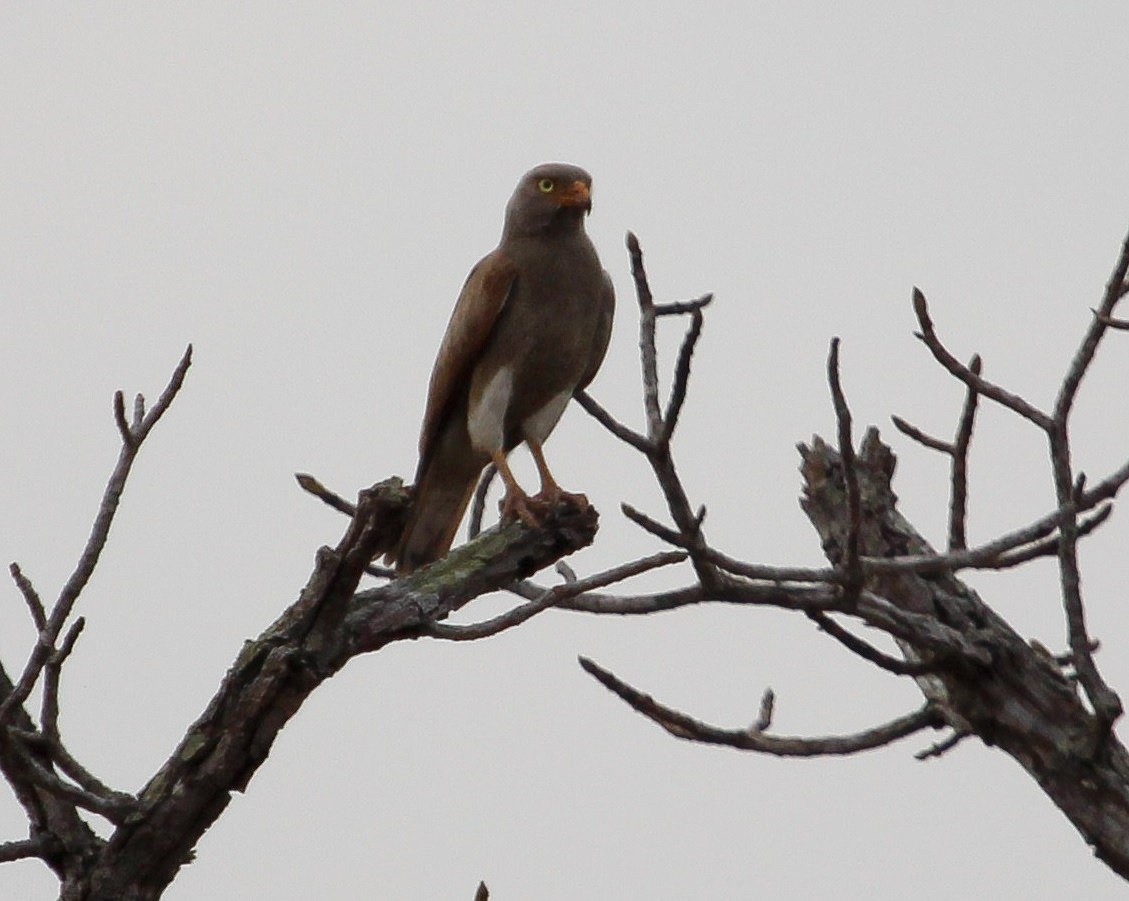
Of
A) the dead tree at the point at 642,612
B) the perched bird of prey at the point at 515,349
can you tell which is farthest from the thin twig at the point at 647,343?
the perched bird of prey at the point at 515,349

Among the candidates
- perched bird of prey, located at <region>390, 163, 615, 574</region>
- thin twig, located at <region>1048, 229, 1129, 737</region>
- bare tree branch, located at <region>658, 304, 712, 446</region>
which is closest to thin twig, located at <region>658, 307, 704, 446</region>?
bare tree branch, located at <region>658, 304, 712, 446</region>

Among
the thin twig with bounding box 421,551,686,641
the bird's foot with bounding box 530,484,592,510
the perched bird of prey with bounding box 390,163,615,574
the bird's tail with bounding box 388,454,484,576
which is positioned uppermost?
the perched bird of prey with bounding box 390,163,615,574

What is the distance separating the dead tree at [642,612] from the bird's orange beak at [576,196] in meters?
2.56

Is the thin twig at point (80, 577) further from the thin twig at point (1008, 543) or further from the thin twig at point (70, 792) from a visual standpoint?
the thin twig at point (1008, 543)

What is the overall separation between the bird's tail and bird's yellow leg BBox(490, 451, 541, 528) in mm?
375

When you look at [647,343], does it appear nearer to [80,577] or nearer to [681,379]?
[681,379]

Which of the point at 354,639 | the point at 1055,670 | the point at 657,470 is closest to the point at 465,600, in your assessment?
the point at 354,639

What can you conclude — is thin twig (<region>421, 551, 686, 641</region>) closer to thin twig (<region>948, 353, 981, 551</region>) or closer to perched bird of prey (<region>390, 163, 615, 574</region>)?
thin twig (<region>948, 353, 981, 551</region>)

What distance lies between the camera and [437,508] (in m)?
7.35

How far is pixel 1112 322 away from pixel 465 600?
1853 mm

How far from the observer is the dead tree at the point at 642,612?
12.1 feet

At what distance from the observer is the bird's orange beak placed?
713 cm

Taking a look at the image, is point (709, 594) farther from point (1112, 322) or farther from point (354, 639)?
point (1112, 322)

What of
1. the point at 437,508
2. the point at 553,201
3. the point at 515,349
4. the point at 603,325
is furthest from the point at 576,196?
the point at 437,508
